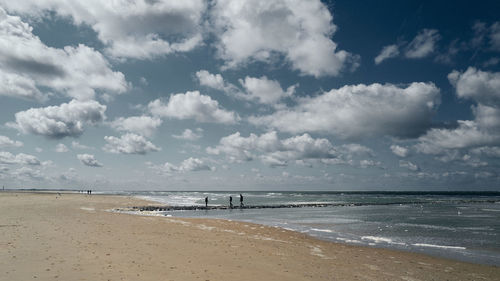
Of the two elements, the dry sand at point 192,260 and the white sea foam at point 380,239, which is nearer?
the dry sand at point 192,260

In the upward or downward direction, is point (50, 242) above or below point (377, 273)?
above

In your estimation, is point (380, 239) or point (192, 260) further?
point (380, 239)

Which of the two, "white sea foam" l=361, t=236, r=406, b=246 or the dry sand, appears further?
"white sea foam" l=361, t=236, r=406, b=246

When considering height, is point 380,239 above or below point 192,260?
below

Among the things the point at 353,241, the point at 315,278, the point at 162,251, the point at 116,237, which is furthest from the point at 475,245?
the point at 116,237

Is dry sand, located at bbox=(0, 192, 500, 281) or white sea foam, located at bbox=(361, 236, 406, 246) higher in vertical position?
dry sand, located at bbox=(0, 192, 500, 281)

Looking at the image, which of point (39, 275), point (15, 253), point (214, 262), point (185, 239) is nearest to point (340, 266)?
point (214, 262)

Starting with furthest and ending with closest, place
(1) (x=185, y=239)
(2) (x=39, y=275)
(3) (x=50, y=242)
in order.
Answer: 1. (1) (x=185, y=239)
2. (3) (x=50, y=242)
3. (2) (x=39, y=275)

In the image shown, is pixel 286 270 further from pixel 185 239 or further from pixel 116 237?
pixel 116 237

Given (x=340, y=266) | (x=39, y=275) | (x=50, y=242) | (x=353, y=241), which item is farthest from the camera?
(x=353, y=241)

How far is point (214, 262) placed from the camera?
1415 centimetres

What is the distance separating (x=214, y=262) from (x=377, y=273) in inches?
290

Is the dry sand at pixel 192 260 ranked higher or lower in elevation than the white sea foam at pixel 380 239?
higher

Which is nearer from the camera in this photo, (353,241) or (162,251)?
(162,251)
